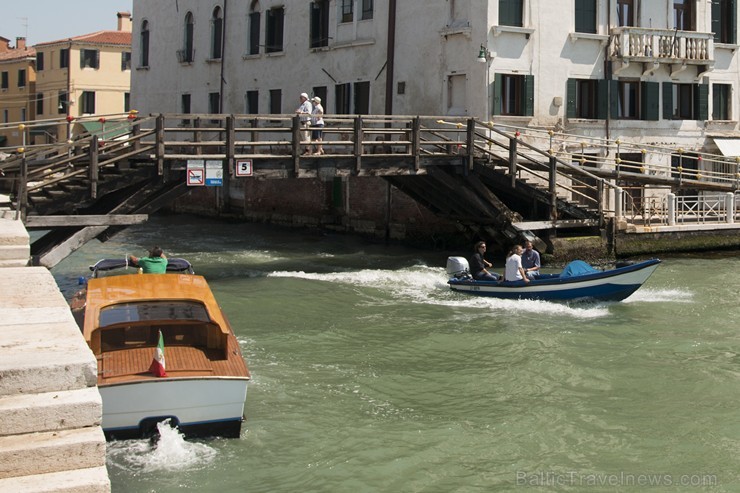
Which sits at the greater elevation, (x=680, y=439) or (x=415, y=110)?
(x=415, y=110)

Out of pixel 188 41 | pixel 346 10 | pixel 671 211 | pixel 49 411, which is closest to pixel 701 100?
pixel 671 211

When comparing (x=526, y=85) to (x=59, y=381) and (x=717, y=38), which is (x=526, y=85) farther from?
(x=59, y=381)

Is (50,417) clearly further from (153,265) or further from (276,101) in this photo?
(276,101)

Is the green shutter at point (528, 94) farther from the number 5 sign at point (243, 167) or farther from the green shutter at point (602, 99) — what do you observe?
the number 5 sign at point (243, 167)

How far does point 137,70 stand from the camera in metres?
38.9

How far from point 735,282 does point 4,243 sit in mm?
14595

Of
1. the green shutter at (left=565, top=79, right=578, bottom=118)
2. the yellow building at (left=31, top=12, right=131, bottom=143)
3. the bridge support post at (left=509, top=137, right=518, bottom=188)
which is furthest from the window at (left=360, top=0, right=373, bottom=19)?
the yellow building at (left=31, top=12, right=131, bottom=143)

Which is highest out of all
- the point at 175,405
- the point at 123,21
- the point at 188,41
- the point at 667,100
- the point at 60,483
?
the point at 123,21

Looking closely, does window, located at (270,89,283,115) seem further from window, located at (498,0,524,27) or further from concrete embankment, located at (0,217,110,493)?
concrete embankment, located at (0,217,110,493)

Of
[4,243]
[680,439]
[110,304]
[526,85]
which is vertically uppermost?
[526,85]

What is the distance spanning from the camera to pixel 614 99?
1006 inches

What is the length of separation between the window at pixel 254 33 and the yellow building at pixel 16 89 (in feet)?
93.0

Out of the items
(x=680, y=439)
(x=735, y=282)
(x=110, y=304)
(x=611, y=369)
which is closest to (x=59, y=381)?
(x=110, y=304)

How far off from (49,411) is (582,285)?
12.9m
